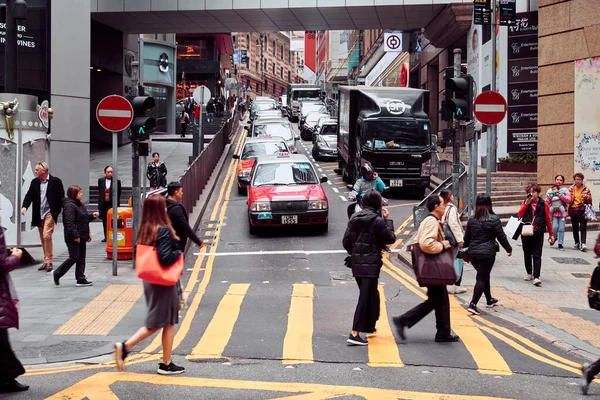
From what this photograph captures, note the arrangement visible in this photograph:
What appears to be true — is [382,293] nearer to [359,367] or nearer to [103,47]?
[359,367]

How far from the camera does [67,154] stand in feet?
81.1

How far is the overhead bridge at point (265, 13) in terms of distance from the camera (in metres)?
32.8

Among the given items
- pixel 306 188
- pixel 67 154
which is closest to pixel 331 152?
pixel 67 154

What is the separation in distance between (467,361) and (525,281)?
6.51 m

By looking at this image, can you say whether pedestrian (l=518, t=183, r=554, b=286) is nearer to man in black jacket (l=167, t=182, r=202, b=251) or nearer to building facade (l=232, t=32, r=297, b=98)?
man in black jacket (l=167, t=182, r=202, b=251)

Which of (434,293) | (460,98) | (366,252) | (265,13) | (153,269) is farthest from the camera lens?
(265,13)

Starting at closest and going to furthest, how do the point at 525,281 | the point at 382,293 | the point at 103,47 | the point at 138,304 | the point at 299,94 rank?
the point at 138,304
the point at 382,293
the point at 525,281
the point at 103,47
the point at 299,94

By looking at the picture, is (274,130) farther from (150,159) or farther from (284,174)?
(284,174)

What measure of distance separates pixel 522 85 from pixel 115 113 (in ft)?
58.0

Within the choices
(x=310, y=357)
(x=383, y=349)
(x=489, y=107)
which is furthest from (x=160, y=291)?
(x=489, y=107)

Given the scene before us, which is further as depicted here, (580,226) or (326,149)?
(326,149)

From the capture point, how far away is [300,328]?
402 inches

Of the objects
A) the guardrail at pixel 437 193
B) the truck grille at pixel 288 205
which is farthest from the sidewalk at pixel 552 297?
the truck grille at pixel 288 205

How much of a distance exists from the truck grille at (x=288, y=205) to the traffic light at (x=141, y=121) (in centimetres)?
477
